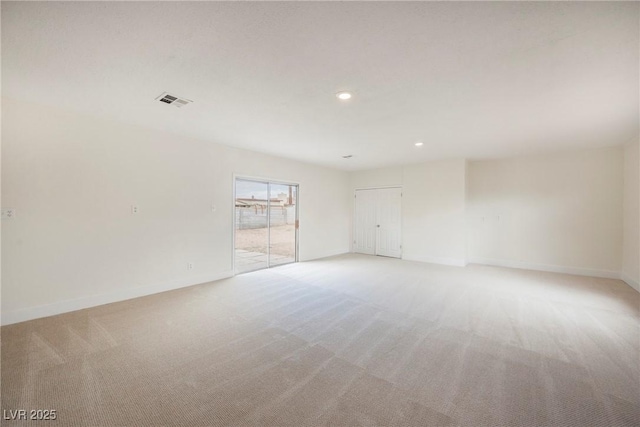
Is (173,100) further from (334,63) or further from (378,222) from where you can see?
(378,222)

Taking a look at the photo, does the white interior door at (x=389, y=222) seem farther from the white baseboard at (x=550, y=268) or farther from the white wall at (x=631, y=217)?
the white wall at (x=631, y=217)

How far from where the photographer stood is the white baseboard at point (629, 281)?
167 inches

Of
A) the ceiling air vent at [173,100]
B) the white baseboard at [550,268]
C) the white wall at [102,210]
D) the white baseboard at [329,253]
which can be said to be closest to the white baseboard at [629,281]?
the white baseboard at [550,268]

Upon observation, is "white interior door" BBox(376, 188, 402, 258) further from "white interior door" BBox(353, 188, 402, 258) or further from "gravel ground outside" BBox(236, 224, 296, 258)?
"gravel ground outside" BBox(236, 224, 296, 258)

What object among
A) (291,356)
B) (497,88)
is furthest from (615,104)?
(291,356)

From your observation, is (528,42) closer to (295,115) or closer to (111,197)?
(295,115)

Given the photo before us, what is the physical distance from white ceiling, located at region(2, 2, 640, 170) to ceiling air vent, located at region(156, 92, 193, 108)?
0.34 ft

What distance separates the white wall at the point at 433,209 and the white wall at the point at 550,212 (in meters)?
0.66

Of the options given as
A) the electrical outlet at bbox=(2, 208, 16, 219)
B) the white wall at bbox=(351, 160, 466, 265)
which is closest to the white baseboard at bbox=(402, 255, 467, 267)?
the white wall at bbox=(351, 160, 466, 265)

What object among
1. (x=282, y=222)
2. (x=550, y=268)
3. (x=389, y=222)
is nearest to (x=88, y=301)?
(x=282, y=222)

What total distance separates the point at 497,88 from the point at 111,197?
5117mm

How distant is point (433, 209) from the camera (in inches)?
255

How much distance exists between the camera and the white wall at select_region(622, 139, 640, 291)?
4.26 metres

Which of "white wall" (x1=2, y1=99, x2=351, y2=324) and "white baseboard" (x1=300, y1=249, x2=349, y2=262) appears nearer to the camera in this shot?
"white wall" (x1=2, y1=99, x2=351, y2=324)
